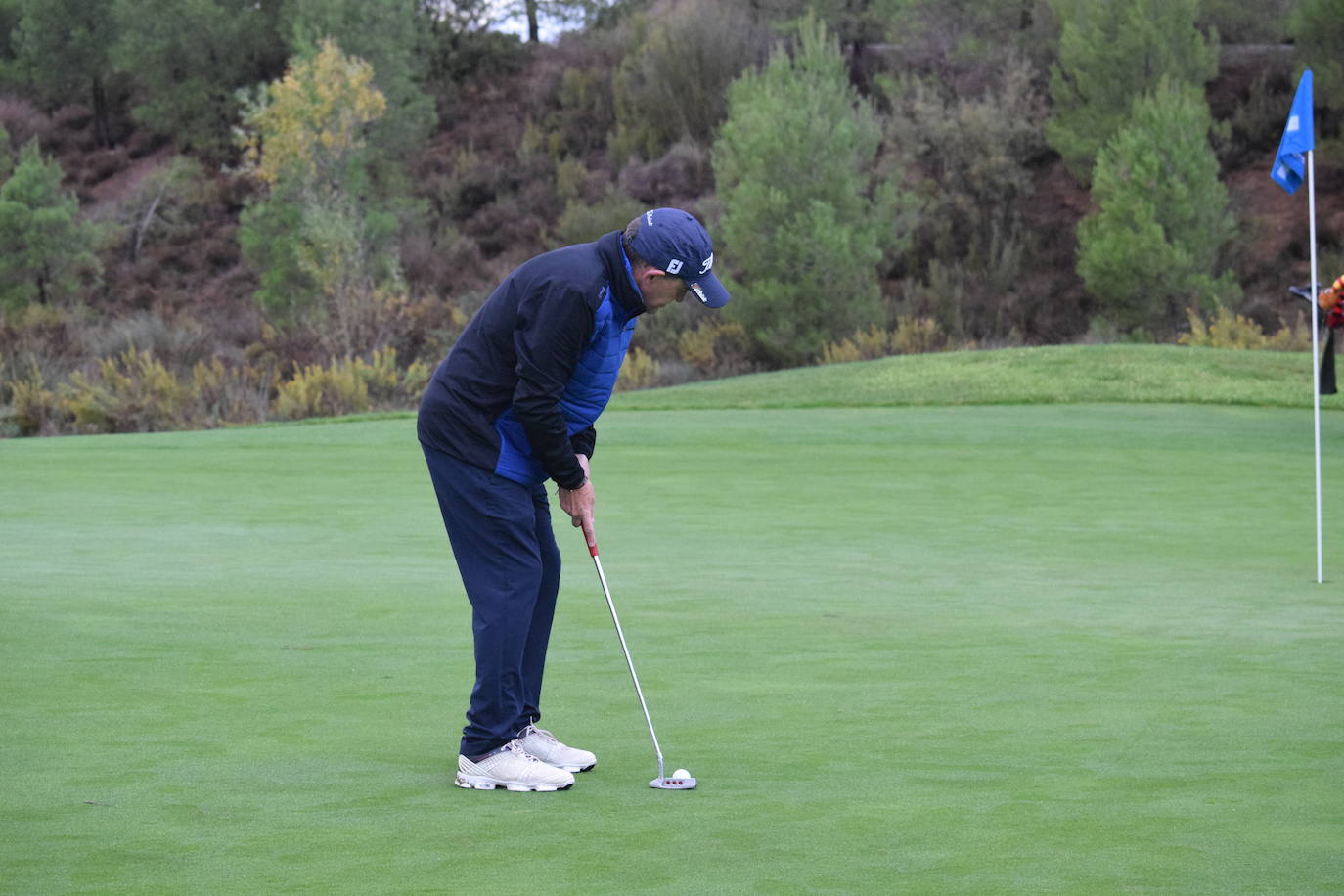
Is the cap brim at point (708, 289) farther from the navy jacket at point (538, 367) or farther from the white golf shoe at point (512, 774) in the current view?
the white golf shoe at point (512, 774)

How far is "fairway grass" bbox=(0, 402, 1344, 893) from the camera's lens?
4168 millimetres

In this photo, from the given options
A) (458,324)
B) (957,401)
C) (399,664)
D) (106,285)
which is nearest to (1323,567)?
(399,664)

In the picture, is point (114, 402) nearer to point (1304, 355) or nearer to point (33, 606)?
point (1304, 355)

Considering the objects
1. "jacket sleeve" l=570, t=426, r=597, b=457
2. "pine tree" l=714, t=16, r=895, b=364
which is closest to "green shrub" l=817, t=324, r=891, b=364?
"pine tree" l=714, t=16, r=895, b=364

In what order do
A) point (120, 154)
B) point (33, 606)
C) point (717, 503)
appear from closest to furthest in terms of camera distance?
point (33, 606) → point (717, 503) → point (120, 154)

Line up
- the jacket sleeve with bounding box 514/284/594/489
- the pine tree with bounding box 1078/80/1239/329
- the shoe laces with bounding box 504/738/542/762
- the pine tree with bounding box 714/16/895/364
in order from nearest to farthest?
the jacket sleeve with bounding box 514/284/594/489 → the shoe laces with bounding box 504/738/542/762 → the pine tree with bounding box 714/16/895/364 → the pine tree with bounding box 1078/80/1239/329

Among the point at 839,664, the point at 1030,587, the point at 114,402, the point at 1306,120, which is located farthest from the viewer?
→ the point at 114,402

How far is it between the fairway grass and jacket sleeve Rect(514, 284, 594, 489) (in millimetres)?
1014

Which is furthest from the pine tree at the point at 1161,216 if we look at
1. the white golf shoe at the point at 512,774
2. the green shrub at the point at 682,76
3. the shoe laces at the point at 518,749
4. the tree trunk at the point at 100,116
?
the white golf shoe at the point at 512,774

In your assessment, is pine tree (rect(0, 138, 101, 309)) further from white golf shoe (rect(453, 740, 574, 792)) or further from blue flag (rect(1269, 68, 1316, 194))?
white golf shoe (rect(453, 740, 574, 792))

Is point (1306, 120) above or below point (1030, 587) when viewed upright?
above

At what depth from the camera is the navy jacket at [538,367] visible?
16.3 feet

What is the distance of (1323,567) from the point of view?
1021cm

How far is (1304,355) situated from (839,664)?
21735 millimetres
